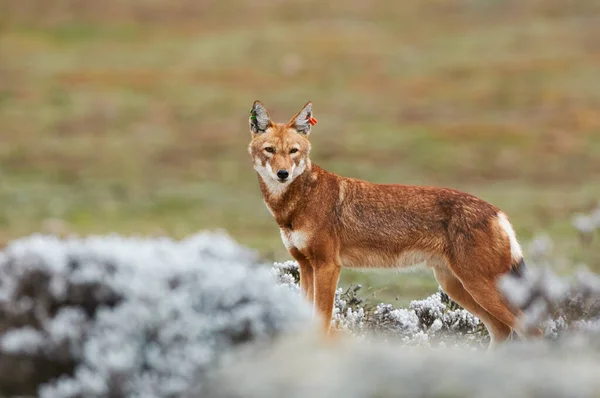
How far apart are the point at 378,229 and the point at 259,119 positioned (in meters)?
1.50

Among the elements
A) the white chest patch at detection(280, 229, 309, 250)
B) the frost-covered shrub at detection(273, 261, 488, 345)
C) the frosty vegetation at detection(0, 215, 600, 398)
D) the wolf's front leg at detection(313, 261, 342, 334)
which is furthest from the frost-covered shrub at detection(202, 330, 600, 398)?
the white chest patch at detection(280, 229, 309, 250)

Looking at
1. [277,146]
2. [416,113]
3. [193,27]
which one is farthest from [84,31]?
[277,146]

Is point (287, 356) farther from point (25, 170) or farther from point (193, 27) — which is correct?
point (193, 27)

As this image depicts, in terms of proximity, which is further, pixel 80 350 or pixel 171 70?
pixel 171 70

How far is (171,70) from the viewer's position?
185 feet

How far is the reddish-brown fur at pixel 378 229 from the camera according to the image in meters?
9.26

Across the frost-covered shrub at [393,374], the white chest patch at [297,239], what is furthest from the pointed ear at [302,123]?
the frost-covered shrub at [393,374]

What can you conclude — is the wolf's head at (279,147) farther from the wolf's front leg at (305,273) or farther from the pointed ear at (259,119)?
the wolf's front leg at (305,273)

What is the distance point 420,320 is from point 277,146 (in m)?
2.08

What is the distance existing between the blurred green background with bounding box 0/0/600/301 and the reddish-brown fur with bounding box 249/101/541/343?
386 cm

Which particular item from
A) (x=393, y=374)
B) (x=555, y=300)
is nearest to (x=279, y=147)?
(x=555, y=300)

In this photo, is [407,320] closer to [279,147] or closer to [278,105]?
[279,147]

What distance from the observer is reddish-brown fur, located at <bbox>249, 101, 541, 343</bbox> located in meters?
9.26

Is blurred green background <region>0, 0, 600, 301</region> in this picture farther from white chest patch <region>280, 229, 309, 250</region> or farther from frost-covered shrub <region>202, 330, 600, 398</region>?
frost-covered shrub <region>202, 330, 600, 398</region>
